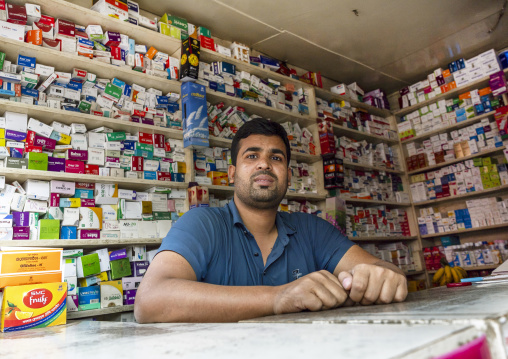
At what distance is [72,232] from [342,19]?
3579mm

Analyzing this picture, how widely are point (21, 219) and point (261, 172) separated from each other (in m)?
1.80

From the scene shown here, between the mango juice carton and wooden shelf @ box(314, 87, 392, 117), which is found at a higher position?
wooden shelf @ box(314, 87, 392, 117)

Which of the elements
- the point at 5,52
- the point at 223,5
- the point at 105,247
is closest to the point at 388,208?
the point at 223,5

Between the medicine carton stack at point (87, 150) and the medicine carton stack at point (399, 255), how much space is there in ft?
10.0

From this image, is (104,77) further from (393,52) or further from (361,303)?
(393,52)

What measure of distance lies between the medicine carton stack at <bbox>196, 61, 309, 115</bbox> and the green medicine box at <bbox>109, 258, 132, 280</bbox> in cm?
179

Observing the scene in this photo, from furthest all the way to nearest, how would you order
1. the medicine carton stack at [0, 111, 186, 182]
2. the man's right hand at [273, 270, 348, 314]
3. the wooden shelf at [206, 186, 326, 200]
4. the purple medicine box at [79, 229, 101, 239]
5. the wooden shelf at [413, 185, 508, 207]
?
the wooden shelf at [413, 185, 508, 207] < the wooden shelf at [206, 186, 326, 200] < the purple medicine box at [79, 229, 101, 239] < the medicine carton stack at [0, 111, 186, 182] < the man's right hand at [273, 270, 348, 314]

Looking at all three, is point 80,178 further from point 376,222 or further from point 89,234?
point 376,222

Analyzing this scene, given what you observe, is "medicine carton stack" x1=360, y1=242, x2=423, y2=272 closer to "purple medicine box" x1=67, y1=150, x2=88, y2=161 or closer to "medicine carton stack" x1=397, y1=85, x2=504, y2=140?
"medicine carton stack" x1=397, y1=85, x2=504, y2=140

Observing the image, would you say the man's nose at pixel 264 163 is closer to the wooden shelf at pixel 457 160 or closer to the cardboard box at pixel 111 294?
the cardboard box at pixel 111 294

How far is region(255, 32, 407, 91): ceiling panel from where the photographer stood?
4.53 meters

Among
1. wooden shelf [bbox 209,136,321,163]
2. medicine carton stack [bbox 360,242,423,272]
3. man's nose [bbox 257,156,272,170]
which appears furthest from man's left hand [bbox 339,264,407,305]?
medicine carton stack [bbox 360,242,423,272]

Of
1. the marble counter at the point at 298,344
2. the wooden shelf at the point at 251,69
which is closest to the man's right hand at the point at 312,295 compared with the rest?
the marble counter at the point at 298,344

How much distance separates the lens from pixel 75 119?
9.39 feet
